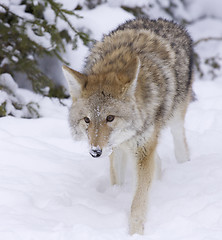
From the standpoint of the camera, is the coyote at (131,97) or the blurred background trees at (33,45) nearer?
the coyote at (131,97)

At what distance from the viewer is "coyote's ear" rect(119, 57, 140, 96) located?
3.40 meters

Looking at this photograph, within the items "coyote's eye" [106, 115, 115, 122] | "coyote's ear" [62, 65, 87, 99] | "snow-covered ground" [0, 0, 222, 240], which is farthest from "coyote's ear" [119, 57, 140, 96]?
"snow-covered ground" [0, 0, 222, 240]

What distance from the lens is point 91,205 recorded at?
395 cm

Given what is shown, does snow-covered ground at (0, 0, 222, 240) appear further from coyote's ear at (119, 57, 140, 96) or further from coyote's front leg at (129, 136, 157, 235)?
coyote's ear at (119, 57, 140, 96)

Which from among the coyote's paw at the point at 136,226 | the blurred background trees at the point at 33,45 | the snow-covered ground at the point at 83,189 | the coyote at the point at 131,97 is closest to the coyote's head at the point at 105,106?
the coyote at the point at 131,97

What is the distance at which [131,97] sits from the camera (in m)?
3.49

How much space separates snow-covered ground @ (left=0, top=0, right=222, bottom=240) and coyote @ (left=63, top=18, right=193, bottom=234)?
26cm

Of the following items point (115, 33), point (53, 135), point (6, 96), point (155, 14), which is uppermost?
point (115, 33)

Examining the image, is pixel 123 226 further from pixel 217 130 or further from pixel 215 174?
pixel 217 130

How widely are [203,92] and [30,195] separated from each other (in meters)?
5.19

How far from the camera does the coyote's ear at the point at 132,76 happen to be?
340 centimetres

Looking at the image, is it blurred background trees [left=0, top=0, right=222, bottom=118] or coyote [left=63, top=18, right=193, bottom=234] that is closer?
coyote [left=63, top=18, right=193, bottom=234]

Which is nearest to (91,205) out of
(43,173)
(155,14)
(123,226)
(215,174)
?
(123,226)

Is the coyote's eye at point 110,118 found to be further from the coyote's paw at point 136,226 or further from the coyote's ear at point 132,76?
the coyote's paw at point 136,226
